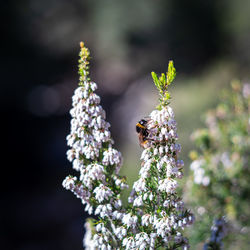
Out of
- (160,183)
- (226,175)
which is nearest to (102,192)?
(160,183)

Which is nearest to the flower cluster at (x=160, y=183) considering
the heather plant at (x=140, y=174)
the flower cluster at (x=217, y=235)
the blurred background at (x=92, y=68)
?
the heather plant at (x=140, y=174)

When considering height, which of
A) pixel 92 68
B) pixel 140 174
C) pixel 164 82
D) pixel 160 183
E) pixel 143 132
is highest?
pixel 92 68

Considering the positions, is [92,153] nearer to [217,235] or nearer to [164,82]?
[164,82]

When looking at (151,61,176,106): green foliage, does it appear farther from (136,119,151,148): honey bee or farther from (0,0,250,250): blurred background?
(0,0,250,250): blurred background

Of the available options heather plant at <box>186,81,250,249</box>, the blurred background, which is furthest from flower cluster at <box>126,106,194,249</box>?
the blurred background

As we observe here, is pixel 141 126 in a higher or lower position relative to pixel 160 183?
higher

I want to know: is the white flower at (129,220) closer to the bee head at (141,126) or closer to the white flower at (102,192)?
the white flower at (102,192)
